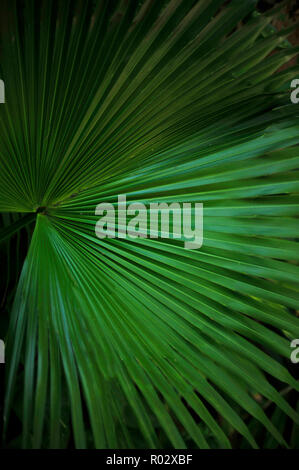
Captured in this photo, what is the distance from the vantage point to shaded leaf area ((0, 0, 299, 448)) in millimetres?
545

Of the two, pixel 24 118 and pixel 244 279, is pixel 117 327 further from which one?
pixel 24 118

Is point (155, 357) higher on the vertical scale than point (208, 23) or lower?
lower

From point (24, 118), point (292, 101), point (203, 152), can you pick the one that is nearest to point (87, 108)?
point (24, 118)

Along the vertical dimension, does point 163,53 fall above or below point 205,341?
above

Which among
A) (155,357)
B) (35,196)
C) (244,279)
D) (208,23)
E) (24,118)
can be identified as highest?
(208,23)

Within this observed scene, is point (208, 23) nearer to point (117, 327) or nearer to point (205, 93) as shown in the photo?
point (205, 93)

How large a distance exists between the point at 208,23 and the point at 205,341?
1.63ft

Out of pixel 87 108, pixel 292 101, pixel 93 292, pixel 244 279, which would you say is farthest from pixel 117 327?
pixel 292 101

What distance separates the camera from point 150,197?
621 millimetres

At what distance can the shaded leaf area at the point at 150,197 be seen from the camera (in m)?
0.54

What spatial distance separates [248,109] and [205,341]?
389 millimetres

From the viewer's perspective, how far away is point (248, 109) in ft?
2.04

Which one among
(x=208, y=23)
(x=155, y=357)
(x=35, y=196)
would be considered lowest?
(x=155, y=357)

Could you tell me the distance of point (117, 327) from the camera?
1.87 feet
